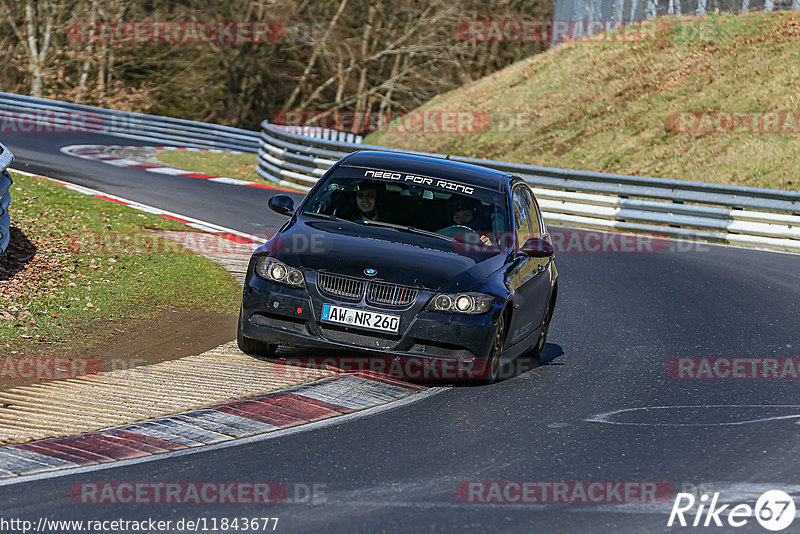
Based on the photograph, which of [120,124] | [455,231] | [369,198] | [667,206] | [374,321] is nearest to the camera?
[374,321]

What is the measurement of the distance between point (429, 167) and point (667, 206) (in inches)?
484

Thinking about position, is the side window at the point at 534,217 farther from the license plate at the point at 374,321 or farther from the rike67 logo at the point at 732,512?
the rike67 logo at the point at 732,512

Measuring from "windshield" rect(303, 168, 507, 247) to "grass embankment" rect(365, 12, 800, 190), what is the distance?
17894 mm

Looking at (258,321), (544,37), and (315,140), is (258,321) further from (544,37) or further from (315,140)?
(544,37)

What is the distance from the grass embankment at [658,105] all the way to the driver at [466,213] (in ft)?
58.8

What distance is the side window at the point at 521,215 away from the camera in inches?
384

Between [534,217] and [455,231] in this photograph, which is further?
[534,217]

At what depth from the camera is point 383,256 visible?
8625mm

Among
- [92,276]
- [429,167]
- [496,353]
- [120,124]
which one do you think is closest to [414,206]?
[429,167]

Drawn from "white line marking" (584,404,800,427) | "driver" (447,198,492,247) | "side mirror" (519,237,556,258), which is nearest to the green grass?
"driver" (447,198,492,247)

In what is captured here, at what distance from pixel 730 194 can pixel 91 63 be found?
31540 mm

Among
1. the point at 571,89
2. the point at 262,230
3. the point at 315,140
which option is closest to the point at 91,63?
the point at 571,89

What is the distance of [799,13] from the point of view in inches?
1348

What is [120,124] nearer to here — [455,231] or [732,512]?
[455,231]
